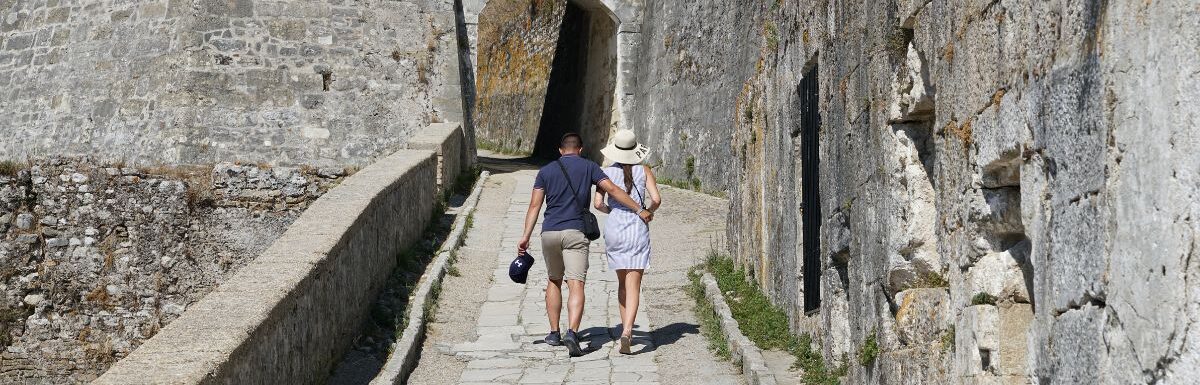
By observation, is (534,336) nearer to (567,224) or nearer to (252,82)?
(567,224)

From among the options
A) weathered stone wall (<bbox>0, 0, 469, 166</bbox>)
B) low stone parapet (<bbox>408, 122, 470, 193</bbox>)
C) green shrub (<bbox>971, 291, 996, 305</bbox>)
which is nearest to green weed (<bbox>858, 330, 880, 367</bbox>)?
green shrub (<bbox>971, 291, 996, 305</bbox>)

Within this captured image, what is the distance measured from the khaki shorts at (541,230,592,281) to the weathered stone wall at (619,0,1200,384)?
1.16m

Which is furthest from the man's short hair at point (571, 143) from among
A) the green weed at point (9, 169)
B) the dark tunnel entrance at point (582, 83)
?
the dark tunnel entrance at point (582, 83)

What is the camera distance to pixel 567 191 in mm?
7504

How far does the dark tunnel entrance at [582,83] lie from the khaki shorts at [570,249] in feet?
42.1

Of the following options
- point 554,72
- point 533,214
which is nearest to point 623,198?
point 533,214

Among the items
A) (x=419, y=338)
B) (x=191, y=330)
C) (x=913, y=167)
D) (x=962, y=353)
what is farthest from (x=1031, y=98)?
(x=419, y=338)

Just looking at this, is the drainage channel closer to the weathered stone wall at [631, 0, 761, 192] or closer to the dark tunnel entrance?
the weathered stone wall at [631, 0, 761, 192]

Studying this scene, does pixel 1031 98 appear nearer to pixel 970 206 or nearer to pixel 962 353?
pixel 970 206

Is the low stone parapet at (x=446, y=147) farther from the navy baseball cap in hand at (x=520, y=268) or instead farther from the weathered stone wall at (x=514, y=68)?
the weathered stone wall at (x=514, y=68)

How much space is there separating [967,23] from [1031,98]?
2.39 ft

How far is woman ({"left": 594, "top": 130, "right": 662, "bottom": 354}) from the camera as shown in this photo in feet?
24.3

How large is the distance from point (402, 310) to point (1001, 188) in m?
5.14

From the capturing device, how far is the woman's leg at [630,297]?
734 cm
